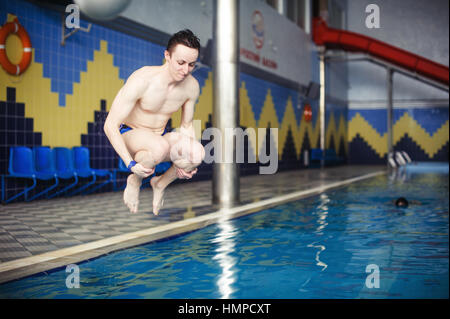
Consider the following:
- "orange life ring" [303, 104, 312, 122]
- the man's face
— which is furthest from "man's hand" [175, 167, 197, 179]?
"orange life ring" [303, 104, 312, 122]

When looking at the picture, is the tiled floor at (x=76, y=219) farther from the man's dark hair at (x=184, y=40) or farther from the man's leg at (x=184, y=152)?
the man's dark hair at (x=184, y=40)

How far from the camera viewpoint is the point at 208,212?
7578 mm

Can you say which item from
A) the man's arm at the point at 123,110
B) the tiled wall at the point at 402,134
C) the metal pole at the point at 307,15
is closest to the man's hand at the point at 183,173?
the man's arm at the point at 123,110

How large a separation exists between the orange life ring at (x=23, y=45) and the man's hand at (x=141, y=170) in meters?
7.85

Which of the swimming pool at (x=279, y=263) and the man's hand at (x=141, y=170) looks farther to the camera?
the swimming pool at (x=279, y=263)

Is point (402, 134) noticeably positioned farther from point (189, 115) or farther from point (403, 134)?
point (189, 115)

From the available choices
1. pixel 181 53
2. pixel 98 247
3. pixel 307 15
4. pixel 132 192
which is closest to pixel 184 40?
pixel 181 53

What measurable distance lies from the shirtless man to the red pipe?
2097cm

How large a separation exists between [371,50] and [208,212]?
16111 millimetres

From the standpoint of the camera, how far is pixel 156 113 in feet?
3.47

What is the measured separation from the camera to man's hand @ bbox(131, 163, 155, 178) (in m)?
1.01

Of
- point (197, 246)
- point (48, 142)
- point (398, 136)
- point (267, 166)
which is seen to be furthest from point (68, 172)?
point (398, 136)

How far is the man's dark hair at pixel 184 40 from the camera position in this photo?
3.24ft

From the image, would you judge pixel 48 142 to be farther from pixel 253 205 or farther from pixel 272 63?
pixel 272 63
